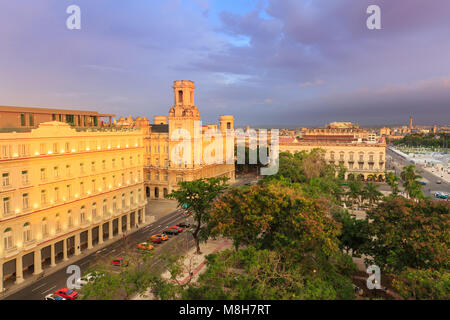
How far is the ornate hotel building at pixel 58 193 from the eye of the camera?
30.8 metres

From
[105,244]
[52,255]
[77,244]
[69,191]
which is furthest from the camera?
[105,244]

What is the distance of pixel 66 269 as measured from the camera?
116 feet

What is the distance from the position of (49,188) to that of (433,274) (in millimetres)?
36666

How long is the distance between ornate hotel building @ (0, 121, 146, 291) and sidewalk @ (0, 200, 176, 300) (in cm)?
64

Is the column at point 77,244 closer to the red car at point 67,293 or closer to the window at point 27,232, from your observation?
the window at point 27,232

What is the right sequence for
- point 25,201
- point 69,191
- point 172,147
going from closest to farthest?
point 25,201
point 69,191
point 172,147

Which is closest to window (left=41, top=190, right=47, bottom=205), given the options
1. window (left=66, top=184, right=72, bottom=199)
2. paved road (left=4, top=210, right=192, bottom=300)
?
window (left=66, top=184, right=72, bottom=199)

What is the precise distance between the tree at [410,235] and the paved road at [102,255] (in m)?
23.4

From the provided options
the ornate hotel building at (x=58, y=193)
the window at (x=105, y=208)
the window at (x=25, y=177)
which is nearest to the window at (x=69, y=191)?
the ornate hotel building at (x=58, y=193)

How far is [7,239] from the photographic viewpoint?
99.1 feet

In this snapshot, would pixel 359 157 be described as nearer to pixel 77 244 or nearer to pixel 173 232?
pixel 173 232

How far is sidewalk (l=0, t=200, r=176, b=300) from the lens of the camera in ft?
101

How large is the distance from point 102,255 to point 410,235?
33.8 m

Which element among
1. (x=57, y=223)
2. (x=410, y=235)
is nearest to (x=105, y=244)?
(x=57, y=223)
